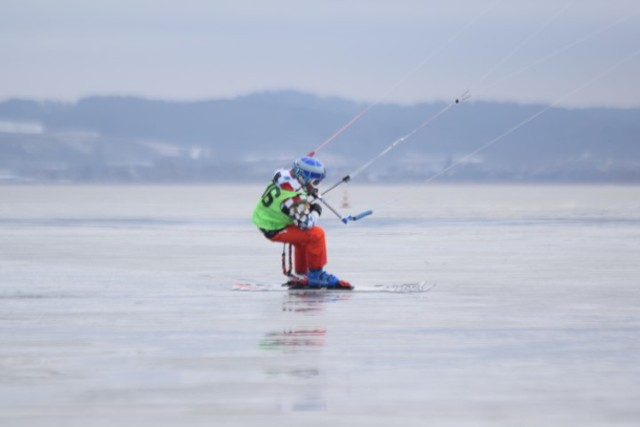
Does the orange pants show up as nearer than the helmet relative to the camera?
Yes

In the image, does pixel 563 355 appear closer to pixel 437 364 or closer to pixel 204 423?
pixel 437 364

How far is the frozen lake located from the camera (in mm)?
8984

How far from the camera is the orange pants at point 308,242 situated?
687 inches

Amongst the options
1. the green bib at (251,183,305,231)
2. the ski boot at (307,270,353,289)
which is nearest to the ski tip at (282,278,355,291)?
the ski boot at (307,270,353,289)

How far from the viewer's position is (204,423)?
847cm

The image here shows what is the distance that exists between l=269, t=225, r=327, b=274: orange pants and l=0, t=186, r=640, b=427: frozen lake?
0.51 metres

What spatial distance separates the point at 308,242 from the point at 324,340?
16.9 ft

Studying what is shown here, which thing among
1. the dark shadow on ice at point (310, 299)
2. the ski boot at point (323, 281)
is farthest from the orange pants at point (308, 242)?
the dark shadow on ice at point (310, 299)

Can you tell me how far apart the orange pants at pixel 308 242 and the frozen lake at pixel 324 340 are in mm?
513

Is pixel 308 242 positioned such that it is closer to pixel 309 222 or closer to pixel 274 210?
pixel 309 222

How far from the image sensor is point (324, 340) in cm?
1245

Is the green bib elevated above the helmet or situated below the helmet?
below

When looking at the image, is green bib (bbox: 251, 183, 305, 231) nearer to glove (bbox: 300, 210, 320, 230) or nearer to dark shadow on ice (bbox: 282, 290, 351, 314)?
glove (bbox: 300, 210, 320, 230)

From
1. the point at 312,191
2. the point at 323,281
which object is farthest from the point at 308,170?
the point at 323,281
